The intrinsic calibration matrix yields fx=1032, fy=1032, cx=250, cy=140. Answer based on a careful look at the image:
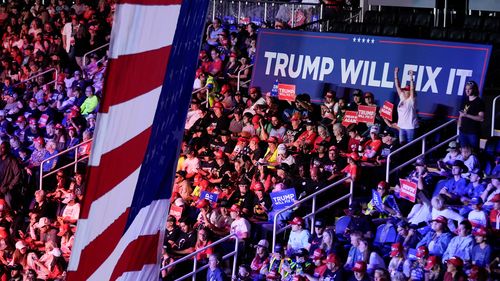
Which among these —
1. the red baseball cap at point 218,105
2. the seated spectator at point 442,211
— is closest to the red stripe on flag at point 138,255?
the seated spectator at point 442,211

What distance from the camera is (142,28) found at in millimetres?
1724

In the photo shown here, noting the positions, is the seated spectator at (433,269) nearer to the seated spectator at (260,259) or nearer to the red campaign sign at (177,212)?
the seated spectator at (260,259)

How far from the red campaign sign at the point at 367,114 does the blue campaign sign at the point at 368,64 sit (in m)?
1.14

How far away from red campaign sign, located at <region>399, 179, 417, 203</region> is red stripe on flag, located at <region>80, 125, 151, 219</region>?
11.3m

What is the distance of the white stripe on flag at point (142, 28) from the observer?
1.64 m

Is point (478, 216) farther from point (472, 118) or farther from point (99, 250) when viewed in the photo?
point (99, 250)

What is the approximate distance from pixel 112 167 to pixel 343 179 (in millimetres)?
12065

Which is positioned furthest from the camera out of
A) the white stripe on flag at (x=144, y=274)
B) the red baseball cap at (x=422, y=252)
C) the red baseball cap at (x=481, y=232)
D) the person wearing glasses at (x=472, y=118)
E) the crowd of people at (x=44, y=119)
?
the crowd of people at (x=44, y=119)

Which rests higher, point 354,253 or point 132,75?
point 132,75

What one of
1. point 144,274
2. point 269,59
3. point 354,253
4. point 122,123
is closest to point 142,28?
point 122,123

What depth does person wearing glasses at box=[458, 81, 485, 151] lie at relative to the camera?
14055 mm

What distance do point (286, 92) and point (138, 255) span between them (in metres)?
15.1

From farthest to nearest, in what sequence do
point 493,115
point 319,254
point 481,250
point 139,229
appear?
point 493,115 → point 319,254 → point 481,250 → point 139,229

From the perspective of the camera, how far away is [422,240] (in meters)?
12.2
